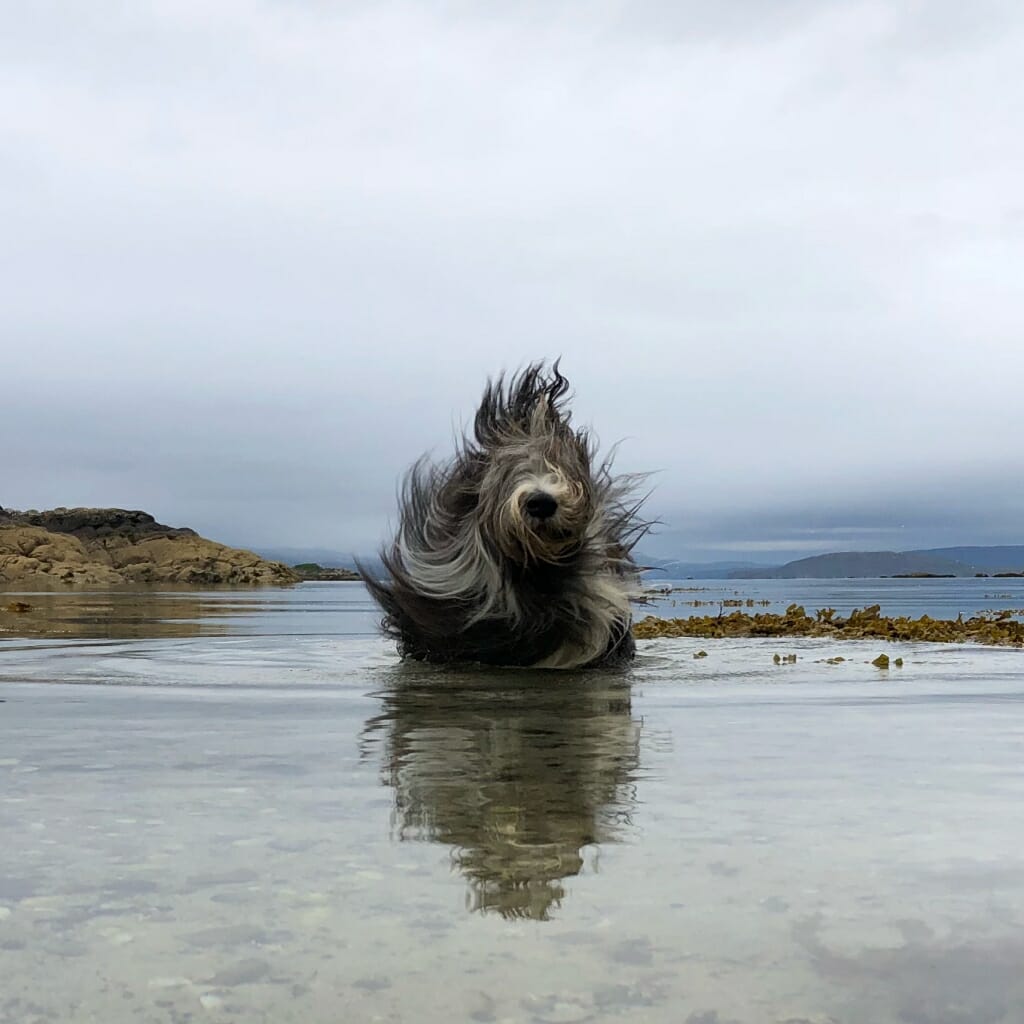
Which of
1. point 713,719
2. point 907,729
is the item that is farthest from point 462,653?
point 907,729

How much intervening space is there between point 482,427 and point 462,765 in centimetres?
390


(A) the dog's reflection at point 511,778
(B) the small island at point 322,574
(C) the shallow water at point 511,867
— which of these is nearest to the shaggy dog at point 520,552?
(A) the dog's reflection at point 511,778

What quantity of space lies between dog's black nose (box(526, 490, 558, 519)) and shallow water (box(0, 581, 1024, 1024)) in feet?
6.23

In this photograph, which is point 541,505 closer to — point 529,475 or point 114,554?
point 529,475

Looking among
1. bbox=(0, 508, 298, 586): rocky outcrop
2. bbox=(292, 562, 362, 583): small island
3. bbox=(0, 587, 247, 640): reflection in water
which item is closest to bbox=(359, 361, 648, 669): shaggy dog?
bbox=(0, 587, 247, 640): reflection in water

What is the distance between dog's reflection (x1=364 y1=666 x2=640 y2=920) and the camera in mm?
1825

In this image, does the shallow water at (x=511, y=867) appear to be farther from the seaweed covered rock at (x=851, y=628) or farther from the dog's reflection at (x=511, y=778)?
the seaweed covered rock at (x=851, y=628)

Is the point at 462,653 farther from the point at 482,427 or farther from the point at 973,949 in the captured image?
the point at 973,949

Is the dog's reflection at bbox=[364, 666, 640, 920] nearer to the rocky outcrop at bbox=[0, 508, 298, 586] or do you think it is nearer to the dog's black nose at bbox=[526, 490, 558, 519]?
the dog's black nose at bbox=[526, 490, 558, 519]

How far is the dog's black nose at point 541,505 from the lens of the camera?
225 inches

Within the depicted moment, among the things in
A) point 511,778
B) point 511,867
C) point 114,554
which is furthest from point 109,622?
point 114,554

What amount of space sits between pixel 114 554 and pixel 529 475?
4879 cm

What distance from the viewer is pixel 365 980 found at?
1.35 meters

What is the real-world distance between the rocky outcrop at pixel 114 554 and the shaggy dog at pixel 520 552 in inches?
1201
